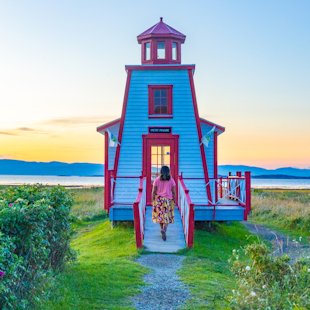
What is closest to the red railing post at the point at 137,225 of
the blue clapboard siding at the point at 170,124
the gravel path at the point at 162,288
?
the gravel path at the point at 162,288

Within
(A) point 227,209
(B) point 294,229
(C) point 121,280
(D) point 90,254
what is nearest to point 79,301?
(C) point 121,280

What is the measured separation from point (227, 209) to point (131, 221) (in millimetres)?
3402

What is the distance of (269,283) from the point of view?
269 inches

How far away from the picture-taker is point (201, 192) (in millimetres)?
18469

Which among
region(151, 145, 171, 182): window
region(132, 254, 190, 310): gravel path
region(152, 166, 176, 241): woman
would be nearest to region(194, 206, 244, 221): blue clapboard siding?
region(151, 145, 171, 182): window

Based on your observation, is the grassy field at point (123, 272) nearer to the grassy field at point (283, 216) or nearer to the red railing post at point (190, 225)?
the red railing post at point (190, 225)

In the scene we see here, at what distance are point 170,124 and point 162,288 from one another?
10.3 meters

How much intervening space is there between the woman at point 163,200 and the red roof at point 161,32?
290 inches

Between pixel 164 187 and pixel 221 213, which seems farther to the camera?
pixel 221 213

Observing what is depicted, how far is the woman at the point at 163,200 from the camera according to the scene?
45.6ft

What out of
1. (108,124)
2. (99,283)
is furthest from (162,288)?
(108,124)

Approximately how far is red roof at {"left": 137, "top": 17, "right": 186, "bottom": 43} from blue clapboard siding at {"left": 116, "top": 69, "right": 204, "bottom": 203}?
1.50m

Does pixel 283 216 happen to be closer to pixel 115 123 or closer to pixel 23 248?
pixel 115 123

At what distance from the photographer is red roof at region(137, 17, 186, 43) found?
19.2m
